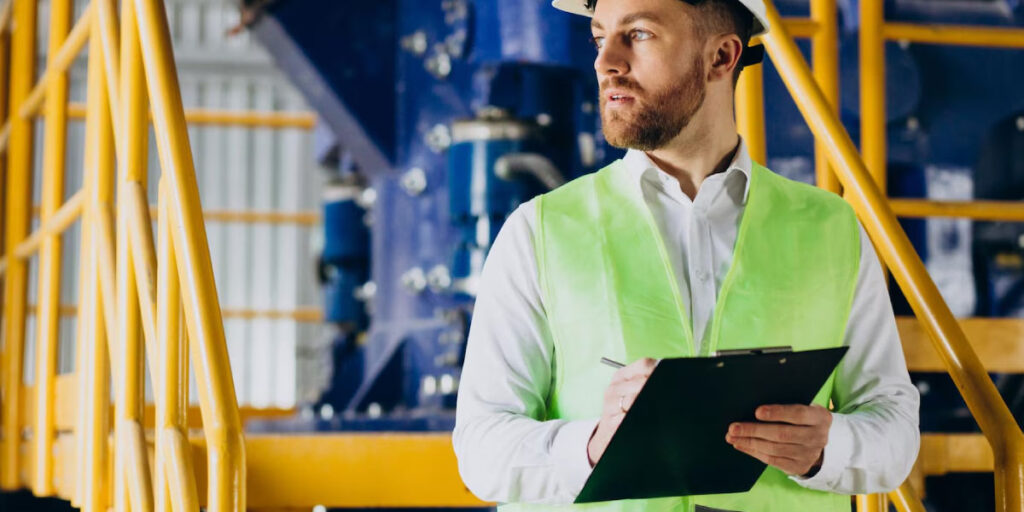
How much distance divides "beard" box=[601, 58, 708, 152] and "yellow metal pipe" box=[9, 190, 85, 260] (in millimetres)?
2095

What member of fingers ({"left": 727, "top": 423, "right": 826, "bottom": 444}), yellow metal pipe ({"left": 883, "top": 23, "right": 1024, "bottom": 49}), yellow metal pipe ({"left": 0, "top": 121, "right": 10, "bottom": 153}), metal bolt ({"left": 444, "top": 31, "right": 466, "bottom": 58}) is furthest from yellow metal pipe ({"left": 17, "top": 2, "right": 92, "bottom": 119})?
fingers ({"left": 727, "top": 423, "right": 826, "bottom": 444})

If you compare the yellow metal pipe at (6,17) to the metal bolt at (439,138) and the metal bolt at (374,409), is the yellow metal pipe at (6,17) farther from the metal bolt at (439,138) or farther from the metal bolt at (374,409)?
the metal bolt at (374,409)

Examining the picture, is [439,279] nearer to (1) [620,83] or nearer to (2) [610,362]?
(1) [620,83]

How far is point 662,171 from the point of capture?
6.86ft

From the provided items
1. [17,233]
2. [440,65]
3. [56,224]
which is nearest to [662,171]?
[56,224]

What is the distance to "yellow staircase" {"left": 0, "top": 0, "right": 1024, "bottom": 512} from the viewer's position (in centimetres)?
246

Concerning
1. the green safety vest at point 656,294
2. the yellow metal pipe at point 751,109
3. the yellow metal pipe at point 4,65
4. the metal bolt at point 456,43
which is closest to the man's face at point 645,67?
the green safety vest at point 656,294

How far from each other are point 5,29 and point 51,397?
2276 mm

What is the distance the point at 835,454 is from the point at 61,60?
3.21 meters

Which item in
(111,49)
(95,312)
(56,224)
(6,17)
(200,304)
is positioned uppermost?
(6,17)

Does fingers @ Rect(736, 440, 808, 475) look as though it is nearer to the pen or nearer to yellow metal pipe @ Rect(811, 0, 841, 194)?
the pen

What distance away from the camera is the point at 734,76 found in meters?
2.14

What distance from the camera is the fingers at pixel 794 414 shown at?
181cm

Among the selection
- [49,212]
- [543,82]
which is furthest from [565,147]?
[49,212]
